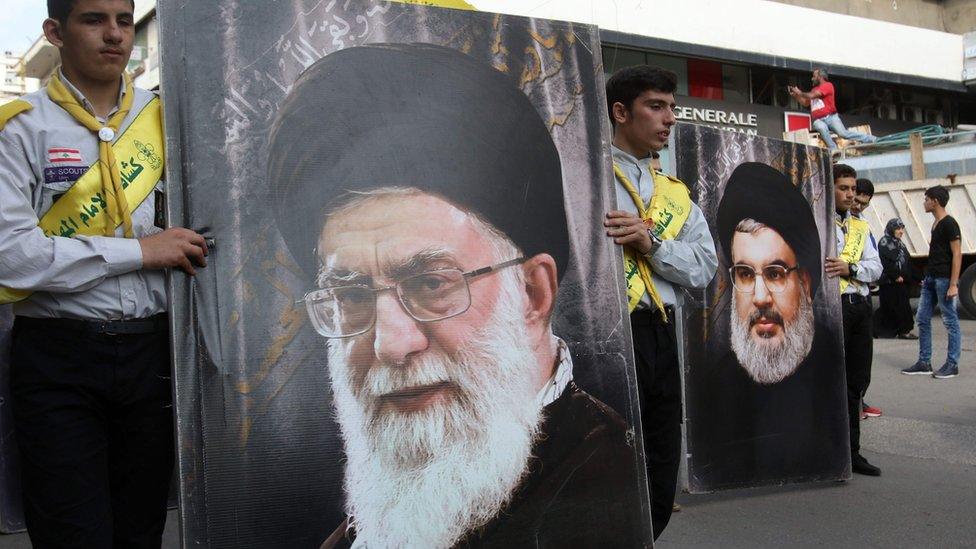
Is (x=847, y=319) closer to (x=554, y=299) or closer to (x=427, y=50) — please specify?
(x=554, y=299)

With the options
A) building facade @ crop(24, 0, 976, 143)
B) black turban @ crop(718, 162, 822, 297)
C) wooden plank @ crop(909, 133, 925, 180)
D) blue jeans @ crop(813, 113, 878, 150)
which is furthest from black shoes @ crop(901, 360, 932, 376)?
building facade @ crop(24, 0, 976, 143)

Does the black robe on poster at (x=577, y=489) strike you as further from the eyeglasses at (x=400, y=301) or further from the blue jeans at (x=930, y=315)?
the blue jeans at (x=930, y=315)

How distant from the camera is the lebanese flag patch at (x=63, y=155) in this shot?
2.29m

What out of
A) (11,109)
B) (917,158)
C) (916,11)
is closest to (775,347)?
(11,109)

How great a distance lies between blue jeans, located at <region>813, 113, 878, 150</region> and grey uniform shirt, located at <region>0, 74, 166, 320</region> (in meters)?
14.0

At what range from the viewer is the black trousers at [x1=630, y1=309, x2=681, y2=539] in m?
3.27

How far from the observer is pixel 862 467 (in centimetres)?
563

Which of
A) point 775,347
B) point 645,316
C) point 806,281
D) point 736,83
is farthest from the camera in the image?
point 736,83

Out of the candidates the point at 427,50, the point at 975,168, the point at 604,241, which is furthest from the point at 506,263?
the point at 975,168

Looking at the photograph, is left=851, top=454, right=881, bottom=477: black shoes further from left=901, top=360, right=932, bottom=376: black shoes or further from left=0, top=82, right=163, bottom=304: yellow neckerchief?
left=0, top=82, right=163, bottom=304: yellow neckerchief

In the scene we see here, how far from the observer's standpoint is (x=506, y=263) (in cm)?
262

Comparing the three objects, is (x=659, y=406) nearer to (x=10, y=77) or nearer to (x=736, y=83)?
(x=736, y=83)

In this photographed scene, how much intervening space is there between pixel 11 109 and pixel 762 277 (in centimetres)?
377

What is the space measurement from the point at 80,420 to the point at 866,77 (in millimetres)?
27692
